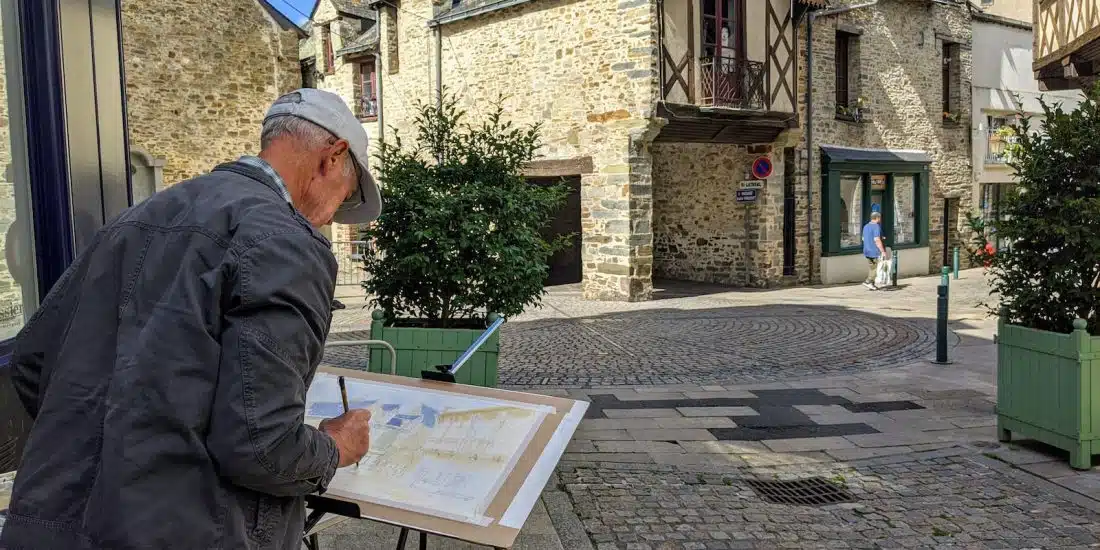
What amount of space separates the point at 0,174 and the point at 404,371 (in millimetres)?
2225

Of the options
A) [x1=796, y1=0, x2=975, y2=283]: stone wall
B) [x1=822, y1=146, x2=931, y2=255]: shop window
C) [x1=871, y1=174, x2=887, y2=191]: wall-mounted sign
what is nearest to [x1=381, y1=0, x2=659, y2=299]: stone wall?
[x1=796, y1=0, x2=975, y2=283]: stone wall

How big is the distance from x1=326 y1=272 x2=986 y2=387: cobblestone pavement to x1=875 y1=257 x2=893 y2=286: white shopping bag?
49 cm

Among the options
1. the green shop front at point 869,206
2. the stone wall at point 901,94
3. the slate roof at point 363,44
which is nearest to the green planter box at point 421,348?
the stone wall at point 901,94

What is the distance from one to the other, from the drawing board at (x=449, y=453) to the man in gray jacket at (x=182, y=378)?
0.66m

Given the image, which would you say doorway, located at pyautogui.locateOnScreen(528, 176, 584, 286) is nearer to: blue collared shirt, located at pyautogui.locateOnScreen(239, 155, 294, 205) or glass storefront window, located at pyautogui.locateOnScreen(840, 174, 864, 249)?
glass storefront window, located at pyautogui.locateOnScreen(840, 174, 864, 249)

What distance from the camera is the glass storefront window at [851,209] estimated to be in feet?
59.2

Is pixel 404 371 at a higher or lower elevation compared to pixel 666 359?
higher

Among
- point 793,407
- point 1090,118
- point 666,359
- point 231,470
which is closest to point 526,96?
point 666,359

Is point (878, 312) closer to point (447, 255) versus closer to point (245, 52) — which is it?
point (447, 255)

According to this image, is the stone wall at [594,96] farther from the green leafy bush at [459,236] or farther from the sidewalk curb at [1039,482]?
the sidewalk curb at [1039,482]

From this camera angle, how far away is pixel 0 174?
3.71m

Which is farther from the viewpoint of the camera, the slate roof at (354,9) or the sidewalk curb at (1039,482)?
the slate roof at (354,9)

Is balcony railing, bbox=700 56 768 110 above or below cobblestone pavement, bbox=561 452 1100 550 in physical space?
above

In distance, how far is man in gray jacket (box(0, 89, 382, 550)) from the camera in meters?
1.42
